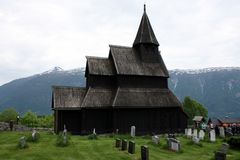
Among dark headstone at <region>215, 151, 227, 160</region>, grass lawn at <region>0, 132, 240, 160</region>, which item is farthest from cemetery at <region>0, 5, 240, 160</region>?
dark headstone at <region>215, 151, 227, 160</region>

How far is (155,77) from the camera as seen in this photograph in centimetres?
3691

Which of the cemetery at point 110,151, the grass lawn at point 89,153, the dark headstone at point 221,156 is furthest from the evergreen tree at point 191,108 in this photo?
the dark headstone at point 221,156

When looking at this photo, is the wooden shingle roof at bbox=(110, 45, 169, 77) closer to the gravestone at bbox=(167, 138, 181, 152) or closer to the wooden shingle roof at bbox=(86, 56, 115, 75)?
the wooden shingle roof at bbox=(86, 56, 115, 75)

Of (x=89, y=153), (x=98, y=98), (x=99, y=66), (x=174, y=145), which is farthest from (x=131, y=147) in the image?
(x=99, y=66)

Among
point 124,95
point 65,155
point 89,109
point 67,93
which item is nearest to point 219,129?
point 124,95

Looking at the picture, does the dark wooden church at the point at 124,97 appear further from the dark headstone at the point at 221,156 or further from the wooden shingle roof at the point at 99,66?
the dark headstone at the point at 221,156

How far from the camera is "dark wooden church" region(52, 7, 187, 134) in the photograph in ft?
107

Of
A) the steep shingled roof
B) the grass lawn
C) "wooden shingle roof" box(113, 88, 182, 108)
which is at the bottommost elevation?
the grass lawn

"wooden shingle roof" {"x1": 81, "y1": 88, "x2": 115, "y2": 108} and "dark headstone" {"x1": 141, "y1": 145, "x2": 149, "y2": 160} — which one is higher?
"wooden shingle roof" {"x1": 81, "y1": 88, "x2": 115, "y2": 108}

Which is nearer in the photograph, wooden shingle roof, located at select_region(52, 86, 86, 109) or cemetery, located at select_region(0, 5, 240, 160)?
cemetery, located at select_region(0, 5, 240, 160)

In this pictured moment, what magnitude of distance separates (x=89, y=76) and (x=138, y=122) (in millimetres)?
8039

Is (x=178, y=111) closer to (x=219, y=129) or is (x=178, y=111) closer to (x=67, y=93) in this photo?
(x=219, y=129)

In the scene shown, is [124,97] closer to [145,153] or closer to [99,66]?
[99,66]

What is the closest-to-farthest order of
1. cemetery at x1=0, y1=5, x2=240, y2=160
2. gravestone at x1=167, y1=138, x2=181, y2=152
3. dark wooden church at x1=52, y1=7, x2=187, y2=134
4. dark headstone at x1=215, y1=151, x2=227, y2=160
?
dark headstone at x1=215, y1=151, x2=227, y2=160 → gravestone at x1=167, y1=138, x2=181, y2=152 → cemetery at x1=0, y1=5, x2=240, y2=160 → dark wooden church at x1=52, y1=7, x2=187, y2=134
